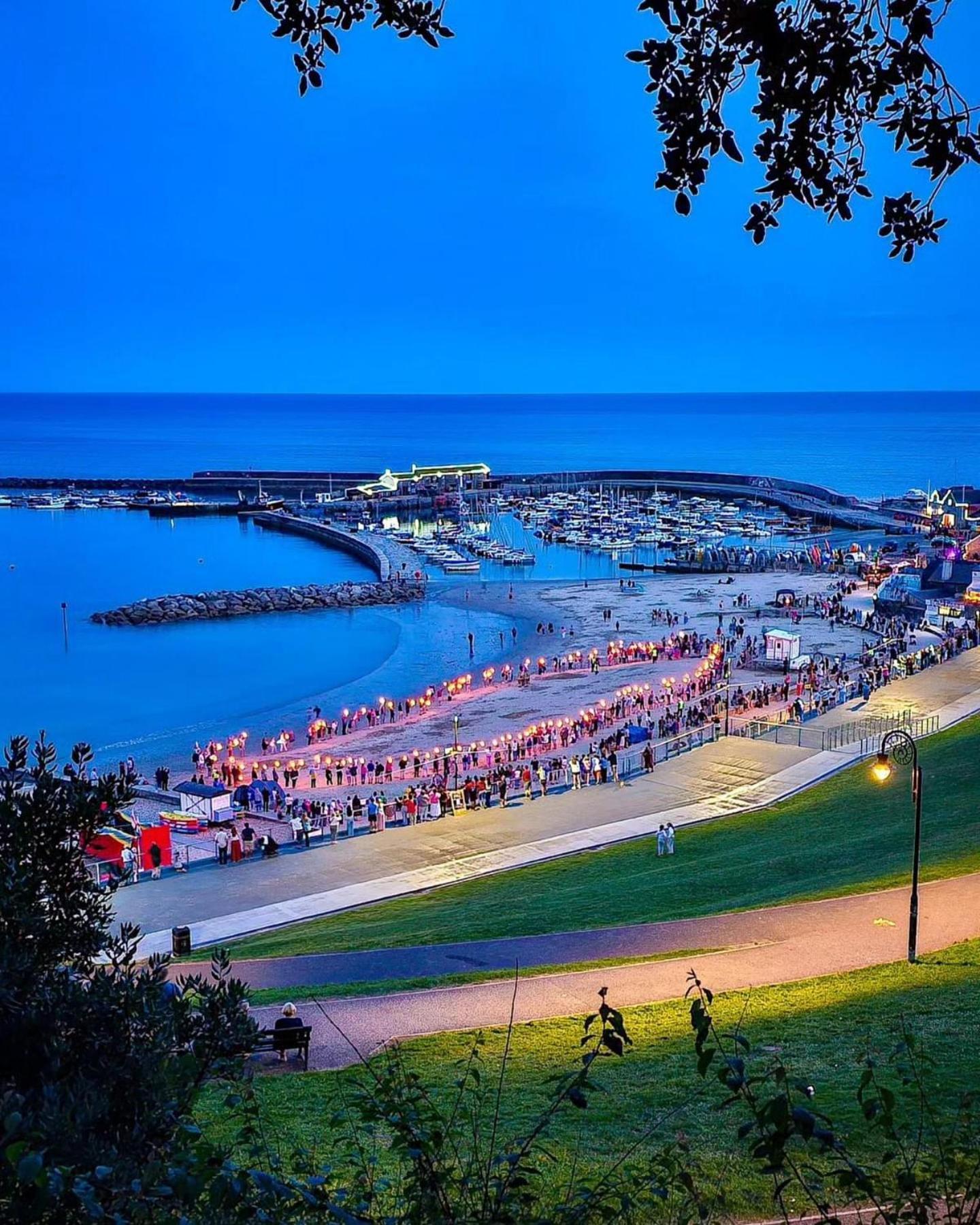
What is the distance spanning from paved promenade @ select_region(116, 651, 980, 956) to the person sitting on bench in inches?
253

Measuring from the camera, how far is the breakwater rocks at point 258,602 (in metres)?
60.7

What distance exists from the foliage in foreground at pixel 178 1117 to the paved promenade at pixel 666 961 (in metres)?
4.97

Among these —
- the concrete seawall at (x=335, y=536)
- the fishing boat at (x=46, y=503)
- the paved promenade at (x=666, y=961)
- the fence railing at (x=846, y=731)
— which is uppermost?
the fishing boat at (x=46, y=503)

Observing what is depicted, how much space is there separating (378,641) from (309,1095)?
44.8 m

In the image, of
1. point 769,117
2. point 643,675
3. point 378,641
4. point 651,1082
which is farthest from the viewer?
point 378,641

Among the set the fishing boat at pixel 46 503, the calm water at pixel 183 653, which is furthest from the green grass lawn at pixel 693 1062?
the fishing boat at pixel 46 503

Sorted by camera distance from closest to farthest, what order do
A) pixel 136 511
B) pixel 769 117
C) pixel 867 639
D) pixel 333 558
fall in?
1. pixel 769 117
2. pixel 867 639
3. pixel 333 558
4. pixel 136 511

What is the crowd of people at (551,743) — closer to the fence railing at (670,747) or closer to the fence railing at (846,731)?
the fence railing at (670,747)

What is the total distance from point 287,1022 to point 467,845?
11435 millimetres

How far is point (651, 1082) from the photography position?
1003cm

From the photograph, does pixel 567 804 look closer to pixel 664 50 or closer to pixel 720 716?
pixel 720 716

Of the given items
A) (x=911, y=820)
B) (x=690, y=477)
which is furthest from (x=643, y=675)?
(x=690, y=477)

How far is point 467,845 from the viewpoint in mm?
22766

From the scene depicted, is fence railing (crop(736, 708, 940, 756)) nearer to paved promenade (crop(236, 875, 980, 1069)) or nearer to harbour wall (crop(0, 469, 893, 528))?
paved promenade (crop(236, 875, 980, 1069))
